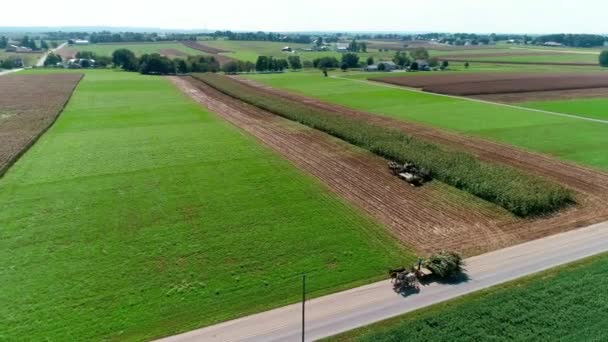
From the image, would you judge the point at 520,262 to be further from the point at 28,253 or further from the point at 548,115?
the point at 548,115

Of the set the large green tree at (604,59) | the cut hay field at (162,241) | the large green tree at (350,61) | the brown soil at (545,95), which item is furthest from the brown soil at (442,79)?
the cut hay field at (162,241)

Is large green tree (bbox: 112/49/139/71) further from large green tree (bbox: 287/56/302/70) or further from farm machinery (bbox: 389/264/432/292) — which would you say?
farm machinery (bbox: 389/264/432/292)

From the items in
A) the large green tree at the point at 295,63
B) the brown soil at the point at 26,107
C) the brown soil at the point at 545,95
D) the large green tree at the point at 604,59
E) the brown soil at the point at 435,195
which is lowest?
the brown soil at the point at 435,195

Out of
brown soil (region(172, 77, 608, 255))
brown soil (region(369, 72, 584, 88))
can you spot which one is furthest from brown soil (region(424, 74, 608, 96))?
brown soil (region(172, 77, 608, 255))

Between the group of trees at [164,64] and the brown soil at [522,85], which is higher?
the group of trees at [164,64]

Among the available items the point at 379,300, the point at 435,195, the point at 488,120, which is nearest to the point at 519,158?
the point at 435,195

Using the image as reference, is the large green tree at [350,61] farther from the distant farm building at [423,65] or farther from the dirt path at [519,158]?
the dirt path at [519,158]

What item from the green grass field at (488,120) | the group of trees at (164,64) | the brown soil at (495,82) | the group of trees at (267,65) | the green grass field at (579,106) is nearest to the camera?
the green grass field at (488,120)
